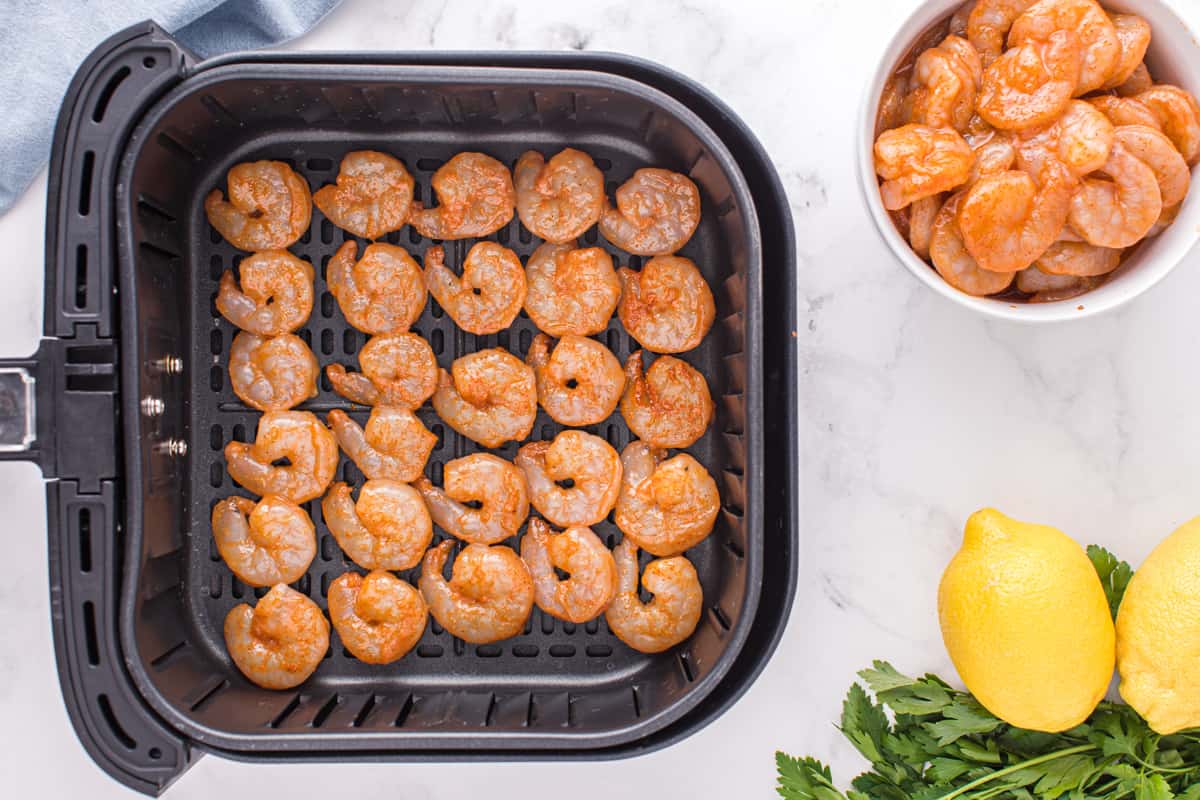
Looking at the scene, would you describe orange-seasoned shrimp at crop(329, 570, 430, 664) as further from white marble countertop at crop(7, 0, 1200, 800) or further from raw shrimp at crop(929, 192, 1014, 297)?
raw shrimp at crop(929, 192, 1014, 297)

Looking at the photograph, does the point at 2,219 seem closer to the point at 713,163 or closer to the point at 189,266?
the point at 189,266

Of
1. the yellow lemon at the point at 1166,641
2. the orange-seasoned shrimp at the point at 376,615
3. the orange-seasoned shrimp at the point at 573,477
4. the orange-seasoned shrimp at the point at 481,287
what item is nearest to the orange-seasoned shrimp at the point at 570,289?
the orange-seasoned shrimp at the point at 481,287

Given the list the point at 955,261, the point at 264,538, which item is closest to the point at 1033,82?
the point at 955,261

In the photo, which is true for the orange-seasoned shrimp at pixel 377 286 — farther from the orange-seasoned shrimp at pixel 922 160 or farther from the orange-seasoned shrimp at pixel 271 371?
the orange-seasoned shrimp at pixel 922 160

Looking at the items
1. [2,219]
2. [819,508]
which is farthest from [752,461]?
[2,219]

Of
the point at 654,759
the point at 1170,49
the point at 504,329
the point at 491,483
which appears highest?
the point at 1170,49
